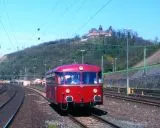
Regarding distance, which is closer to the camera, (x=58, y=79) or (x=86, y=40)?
(x=58, y=79)

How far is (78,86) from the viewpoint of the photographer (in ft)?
85.0

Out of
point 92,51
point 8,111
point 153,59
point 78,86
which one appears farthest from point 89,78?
point 153,59

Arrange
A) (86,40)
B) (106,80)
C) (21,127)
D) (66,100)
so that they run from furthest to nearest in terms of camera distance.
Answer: (86,40) → (106,80) → (66,100) → (21,127)

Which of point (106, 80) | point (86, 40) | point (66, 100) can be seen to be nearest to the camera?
point (66, 100)

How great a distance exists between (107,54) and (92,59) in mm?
9770

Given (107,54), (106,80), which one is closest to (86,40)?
(107,54)

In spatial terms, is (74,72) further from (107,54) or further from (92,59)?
(107,54)

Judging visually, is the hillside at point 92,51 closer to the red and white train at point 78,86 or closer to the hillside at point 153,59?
the hillside at point 153,59

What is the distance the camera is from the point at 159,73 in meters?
77.9

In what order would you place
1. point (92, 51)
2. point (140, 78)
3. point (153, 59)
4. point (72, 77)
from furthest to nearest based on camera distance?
point (153, 59), point (92, 51), point (140, 78), point (72, 77)

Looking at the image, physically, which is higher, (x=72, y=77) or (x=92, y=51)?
(x=92, y=51)

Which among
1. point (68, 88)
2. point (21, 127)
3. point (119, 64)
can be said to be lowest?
point (21, 127)

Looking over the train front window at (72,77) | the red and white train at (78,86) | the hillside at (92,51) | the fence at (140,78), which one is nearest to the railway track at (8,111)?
the red and white train at (78,86)

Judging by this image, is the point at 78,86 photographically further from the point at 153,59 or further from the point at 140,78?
the point at 153,59
